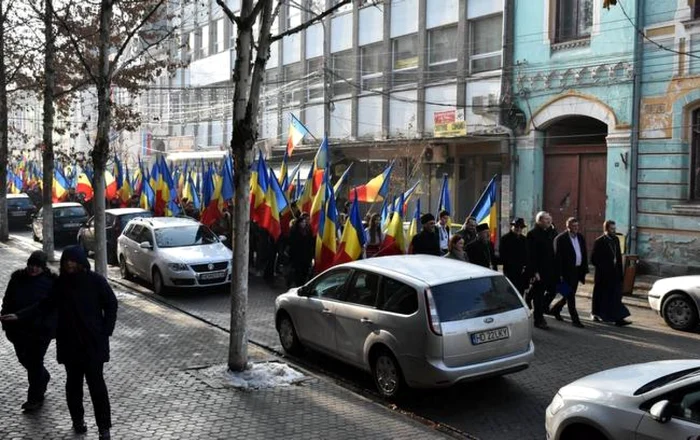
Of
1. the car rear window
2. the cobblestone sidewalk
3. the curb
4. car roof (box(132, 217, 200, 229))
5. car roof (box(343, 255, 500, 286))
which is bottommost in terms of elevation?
the curb

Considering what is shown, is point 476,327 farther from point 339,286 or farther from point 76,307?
point 76,307

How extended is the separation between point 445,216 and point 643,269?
22.0 feet

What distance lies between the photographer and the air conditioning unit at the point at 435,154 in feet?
80.1

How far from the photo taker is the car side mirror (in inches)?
182

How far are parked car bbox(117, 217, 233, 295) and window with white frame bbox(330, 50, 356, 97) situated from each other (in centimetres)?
1419

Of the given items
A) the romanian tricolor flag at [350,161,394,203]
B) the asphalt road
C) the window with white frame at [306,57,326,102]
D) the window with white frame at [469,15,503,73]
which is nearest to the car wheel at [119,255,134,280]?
the asphalt road

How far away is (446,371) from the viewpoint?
24.2ft

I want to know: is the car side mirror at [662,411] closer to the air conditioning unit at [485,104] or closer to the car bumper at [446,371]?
the car bumper at [446,371]

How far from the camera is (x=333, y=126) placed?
3017 centimetres

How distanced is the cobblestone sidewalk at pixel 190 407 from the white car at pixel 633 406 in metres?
1.71

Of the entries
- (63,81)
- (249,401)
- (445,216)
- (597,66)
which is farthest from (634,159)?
(63,81)

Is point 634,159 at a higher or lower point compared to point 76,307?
higher

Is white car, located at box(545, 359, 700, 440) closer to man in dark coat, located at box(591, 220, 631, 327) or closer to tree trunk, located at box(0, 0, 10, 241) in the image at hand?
man in dark coat, located at box(591, 220, 631, 327)

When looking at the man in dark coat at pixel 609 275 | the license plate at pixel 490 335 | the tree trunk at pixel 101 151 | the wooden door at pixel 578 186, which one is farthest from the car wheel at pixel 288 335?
the wooden door at pixel 578 186
